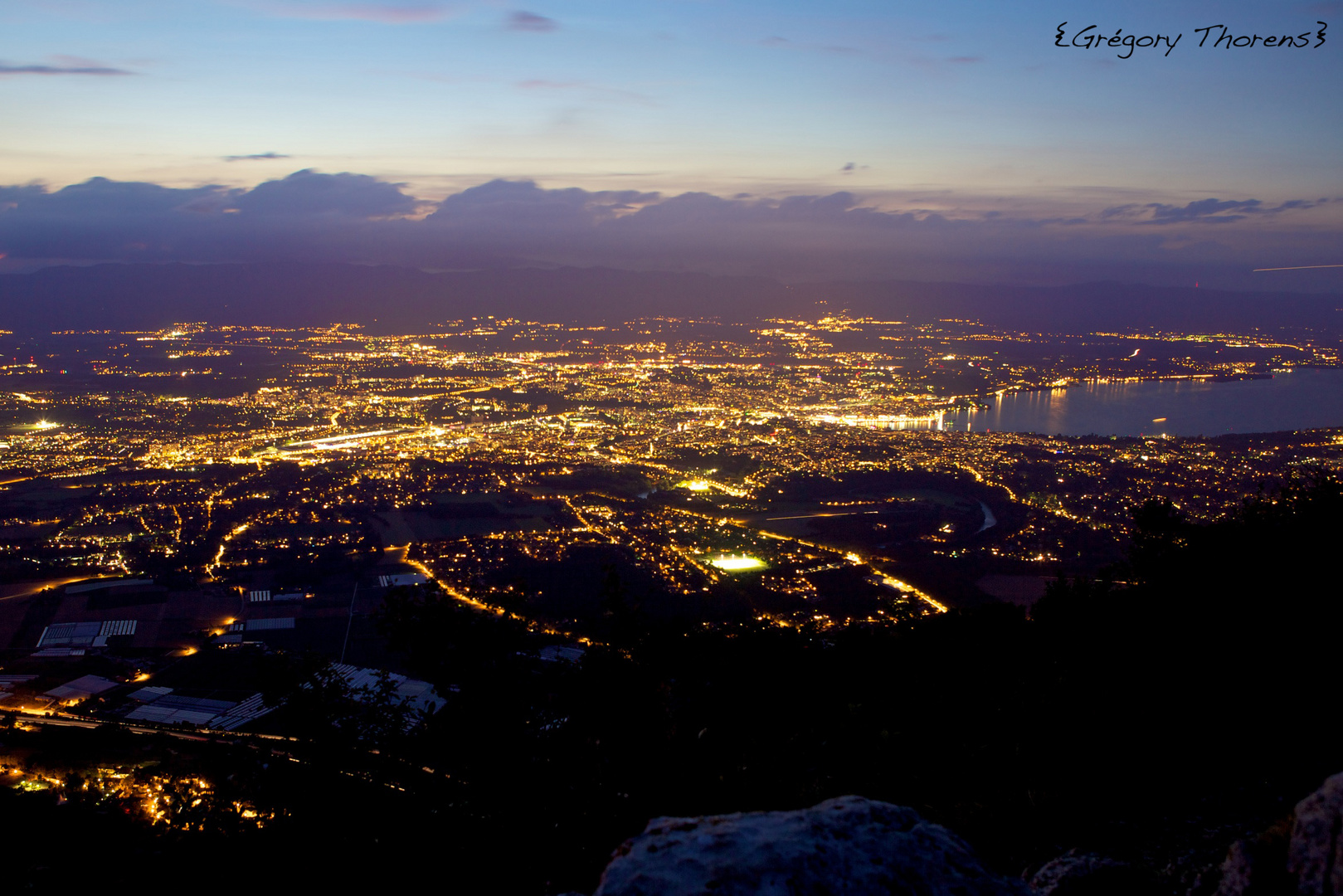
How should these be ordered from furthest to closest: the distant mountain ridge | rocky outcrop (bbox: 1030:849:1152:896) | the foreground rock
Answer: the distant mountain ridge, rocky outcrop (bbox: 1030:849:1152:896), the foreground rock

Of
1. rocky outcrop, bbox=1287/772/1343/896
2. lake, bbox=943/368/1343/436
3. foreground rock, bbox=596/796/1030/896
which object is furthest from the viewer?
lake, bbox=943/368/1343/436

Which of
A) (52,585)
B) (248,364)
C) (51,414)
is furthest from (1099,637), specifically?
(248,364)

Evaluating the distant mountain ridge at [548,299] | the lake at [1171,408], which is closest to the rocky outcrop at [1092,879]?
the lake at [1171,408]

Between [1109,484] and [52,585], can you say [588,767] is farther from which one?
[1109,484]

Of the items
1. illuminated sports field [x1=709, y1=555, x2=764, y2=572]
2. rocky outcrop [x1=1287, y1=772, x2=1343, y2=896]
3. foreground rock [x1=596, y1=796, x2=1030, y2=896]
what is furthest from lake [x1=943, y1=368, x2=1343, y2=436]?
foreground rock [x1=596, y1=796, x2=1030, y2=896]

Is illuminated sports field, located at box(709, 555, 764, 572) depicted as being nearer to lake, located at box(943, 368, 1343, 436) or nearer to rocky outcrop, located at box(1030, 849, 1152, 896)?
rocky outcrop, located at box(1030, 849, 1152, 896)

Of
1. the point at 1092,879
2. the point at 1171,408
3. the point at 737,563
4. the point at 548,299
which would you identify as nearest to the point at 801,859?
the point at 1092,879

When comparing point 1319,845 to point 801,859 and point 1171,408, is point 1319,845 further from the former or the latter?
point 1171,408
